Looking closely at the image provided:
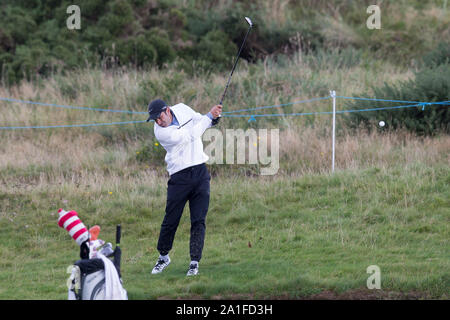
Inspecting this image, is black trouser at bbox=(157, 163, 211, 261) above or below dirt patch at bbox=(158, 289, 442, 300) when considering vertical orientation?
above

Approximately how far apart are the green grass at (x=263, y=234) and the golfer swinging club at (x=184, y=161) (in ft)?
1.91

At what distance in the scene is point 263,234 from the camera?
10.6 metres

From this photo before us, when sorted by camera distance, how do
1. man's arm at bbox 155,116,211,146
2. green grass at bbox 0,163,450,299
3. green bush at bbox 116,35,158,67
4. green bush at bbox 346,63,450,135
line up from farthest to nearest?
green bush at bbox 116,35,158,67 < green bush at bbox 346,63,450,135 < man's arm at bbox 155,116,211,146 < green grass at bbox 0,163,450,299

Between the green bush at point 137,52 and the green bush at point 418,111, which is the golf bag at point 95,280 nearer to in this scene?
the green bush at point 418,111

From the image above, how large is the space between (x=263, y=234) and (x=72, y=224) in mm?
4886

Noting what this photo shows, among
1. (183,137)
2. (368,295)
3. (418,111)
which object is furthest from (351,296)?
(418,111)

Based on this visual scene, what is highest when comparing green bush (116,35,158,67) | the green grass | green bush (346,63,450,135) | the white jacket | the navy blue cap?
green bush (116,35,158,67)

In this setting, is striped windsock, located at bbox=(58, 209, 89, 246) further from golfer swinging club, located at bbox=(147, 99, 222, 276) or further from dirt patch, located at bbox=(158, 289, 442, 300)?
golfer swinging club, located at bbox=(147, 99, 222, 276)

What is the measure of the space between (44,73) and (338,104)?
9.86 metres

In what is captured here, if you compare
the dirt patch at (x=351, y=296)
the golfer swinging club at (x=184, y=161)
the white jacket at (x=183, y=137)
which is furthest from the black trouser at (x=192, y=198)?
the dirt patch at (x=351, y=296)

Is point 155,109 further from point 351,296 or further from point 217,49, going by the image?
point 217,49

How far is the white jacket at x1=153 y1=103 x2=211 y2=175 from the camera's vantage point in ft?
26.6

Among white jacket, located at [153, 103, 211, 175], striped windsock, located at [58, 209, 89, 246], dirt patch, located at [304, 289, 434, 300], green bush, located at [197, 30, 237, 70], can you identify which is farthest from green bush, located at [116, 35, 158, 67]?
striped windsock, located at [58, 209, 89, 246]

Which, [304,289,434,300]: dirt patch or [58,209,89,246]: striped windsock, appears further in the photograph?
[304,289,434,300]: dirt patch
